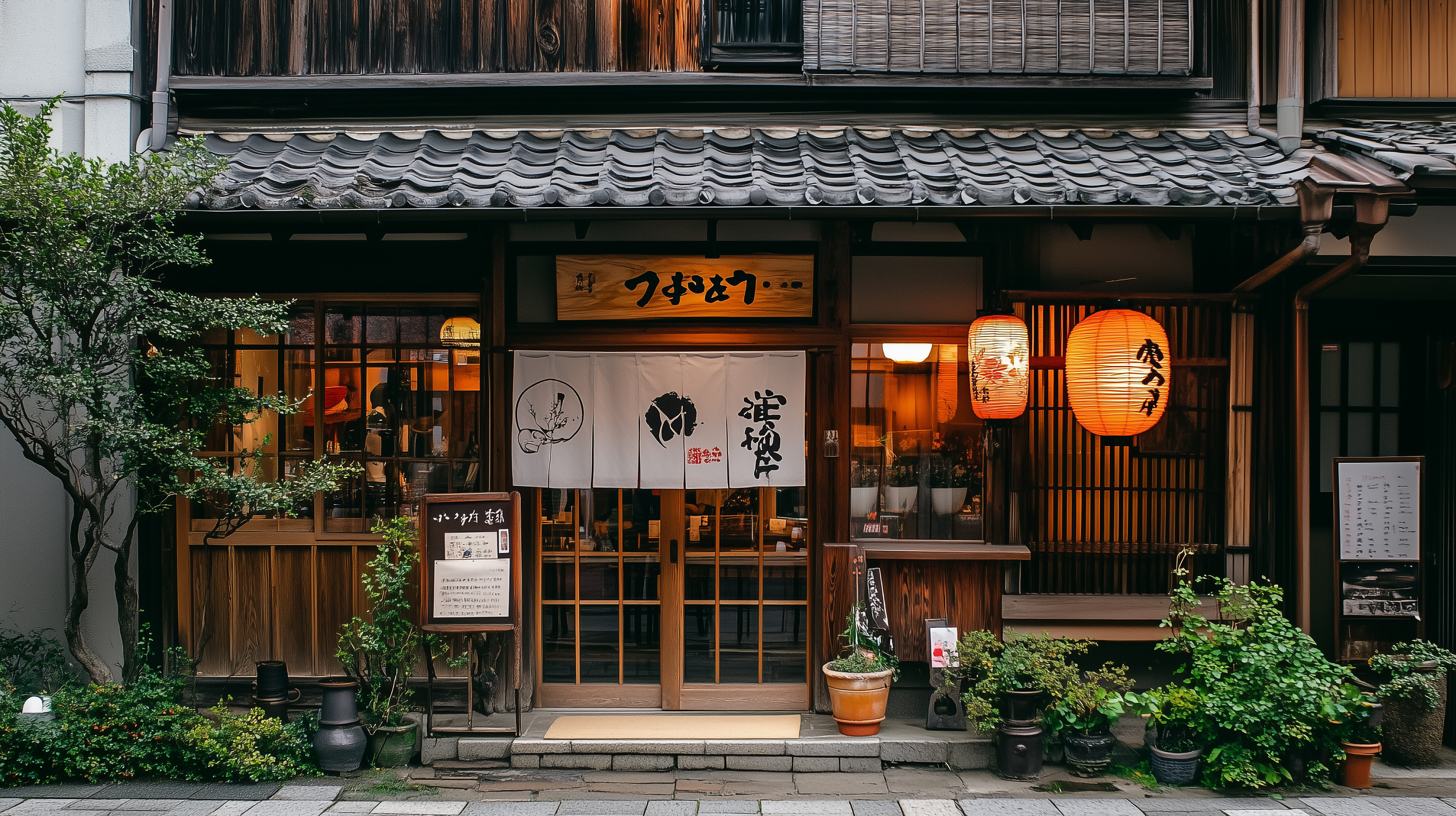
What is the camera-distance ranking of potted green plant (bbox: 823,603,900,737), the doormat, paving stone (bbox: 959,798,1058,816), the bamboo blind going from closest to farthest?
paving stone (bbox: 959,798,1058,816) < potted green plant (bbox: 823,603,900,737) < the doormat < the bamboo blind

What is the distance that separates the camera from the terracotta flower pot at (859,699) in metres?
7.29

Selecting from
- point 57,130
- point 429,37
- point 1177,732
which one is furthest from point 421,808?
point 57,130

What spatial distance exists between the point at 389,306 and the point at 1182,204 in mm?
6630

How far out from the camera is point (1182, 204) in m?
6.54

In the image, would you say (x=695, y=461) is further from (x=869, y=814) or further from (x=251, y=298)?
(x=251, y=298)

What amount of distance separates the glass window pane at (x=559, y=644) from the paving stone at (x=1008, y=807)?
359 centimetres

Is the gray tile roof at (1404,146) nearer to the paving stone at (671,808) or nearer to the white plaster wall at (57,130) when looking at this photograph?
the paving stone at (671,808)

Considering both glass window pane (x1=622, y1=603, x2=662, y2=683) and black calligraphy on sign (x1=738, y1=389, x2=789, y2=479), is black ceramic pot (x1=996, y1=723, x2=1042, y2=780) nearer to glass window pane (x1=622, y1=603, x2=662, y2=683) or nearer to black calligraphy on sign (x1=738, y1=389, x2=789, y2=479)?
black calligraphy on sign (x1=738, y1=389, x2=789, y2=479)

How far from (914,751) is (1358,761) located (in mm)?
3269

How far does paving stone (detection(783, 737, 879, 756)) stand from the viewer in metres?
7.23

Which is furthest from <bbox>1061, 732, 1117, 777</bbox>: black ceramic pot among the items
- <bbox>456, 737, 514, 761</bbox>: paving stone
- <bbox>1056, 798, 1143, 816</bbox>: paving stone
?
<bbox>456, 737, 514, 761</bbox>: paving stone

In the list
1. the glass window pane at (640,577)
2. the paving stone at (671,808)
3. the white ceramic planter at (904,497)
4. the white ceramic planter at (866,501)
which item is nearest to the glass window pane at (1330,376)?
the white ceramic planter at (904,497)

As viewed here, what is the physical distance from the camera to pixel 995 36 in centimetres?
808

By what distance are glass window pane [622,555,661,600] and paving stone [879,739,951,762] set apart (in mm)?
2385
